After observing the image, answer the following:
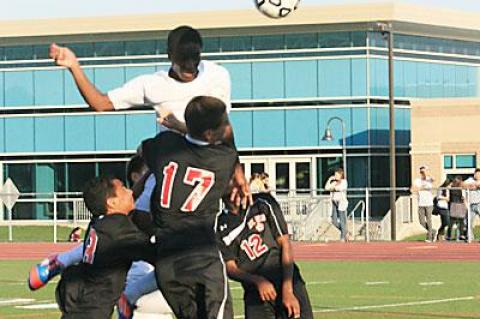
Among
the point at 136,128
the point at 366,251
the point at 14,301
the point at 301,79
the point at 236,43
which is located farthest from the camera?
the point at 136,128

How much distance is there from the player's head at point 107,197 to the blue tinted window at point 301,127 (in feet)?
164

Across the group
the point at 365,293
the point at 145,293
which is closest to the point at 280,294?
the point at 145,293

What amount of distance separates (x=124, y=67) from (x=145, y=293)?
5221cm

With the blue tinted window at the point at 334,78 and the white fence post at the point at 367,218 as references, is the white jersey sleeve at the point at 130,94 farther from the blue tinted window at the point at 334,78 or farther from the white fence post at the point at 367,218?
the blue tinted window at the point at 334,78

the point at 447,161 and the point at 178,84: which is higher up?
the point at 178,84

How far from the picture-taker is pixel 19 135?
64.2m

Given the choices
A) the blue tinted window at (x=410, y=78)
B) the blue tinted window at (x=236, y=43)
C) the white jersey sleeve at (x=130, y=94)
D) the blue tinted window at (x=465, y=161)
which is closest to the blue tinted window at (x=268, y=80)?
the blue tinted window at (x=236, y=43)

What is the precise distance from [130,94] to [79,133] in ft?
178

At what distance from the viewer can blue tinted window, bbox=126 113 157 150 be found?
61844 millimetres

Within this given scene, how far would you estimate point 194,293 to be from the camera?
8953 millimetres

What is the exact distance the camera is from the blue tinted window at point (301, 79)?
6038cm

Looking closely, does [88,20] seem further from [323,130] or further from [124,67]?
[323,130]

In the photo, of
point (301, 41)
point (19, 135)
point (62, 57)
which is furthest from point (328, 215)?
point (62, 57)

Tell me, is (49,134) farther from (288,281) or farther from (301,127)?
(288,281)
